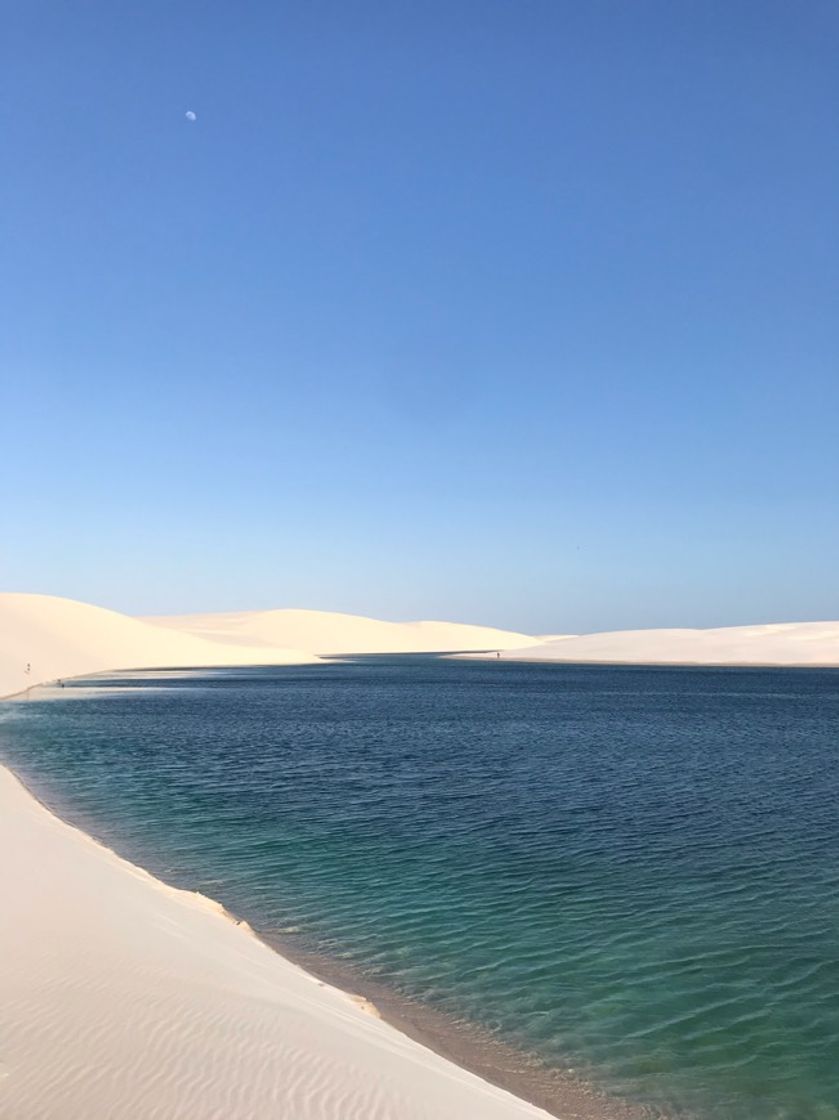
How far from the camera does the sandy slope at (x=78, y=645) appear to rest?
84.0m

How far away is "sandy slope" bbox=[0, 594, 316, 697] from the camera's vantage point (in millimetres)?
83969

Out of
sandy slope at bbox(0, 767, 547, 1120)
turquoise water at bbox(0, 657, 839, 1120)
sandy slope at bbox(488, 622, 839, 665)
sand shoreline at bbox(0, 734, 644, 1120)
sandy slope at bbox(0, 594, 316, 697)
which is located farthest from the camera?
sandy slope at bbox(488, 622, 839, 665)

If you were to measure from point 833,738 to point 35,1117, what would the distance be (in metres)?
39.7

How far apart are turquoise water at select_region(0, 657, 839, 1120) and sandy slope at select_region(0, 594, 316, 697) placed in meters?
44.3

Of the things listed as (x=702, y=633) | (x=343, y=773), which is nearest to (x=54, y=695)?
(x=343, y=773)

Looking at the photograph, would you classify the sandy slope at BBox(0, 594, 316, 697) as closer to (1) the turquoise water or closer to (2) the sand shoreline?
(1) the turquoise water

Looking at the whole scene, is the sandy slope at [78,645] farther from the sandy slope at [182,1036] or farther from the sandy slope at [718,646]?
the sandy slope at [182,1036]

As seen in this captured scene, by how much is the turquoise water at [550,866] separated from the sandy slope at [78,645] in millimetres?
44299

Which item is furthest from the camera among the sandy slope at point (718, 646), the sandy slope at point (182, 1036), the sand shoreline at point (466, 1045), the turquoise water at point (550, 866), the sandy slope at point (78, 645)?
the sandy slope at point (718, 646)

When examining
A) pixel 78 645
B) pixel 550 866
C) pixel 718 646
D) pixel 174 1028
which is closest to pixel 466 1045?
pixel 174 1028

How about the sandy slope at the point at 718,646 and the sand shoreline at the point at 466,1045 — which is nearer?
the sand shoreline at the point at 466,1045

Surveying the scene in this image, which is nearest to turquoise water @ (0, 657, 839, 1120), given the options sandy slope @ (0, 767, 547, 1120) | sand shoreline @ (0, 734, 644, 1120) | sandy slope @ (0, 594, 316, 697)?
sand shoreline @ (0, 734, 644, 1120)

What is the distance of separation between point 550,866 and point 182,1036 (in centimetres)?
1054

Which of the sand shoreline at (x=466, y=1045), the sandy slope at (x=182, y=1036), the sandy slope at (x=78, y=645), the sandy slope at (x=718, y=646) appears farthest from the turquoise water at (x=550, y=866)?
the sandy slope at (x=718, y=646)
